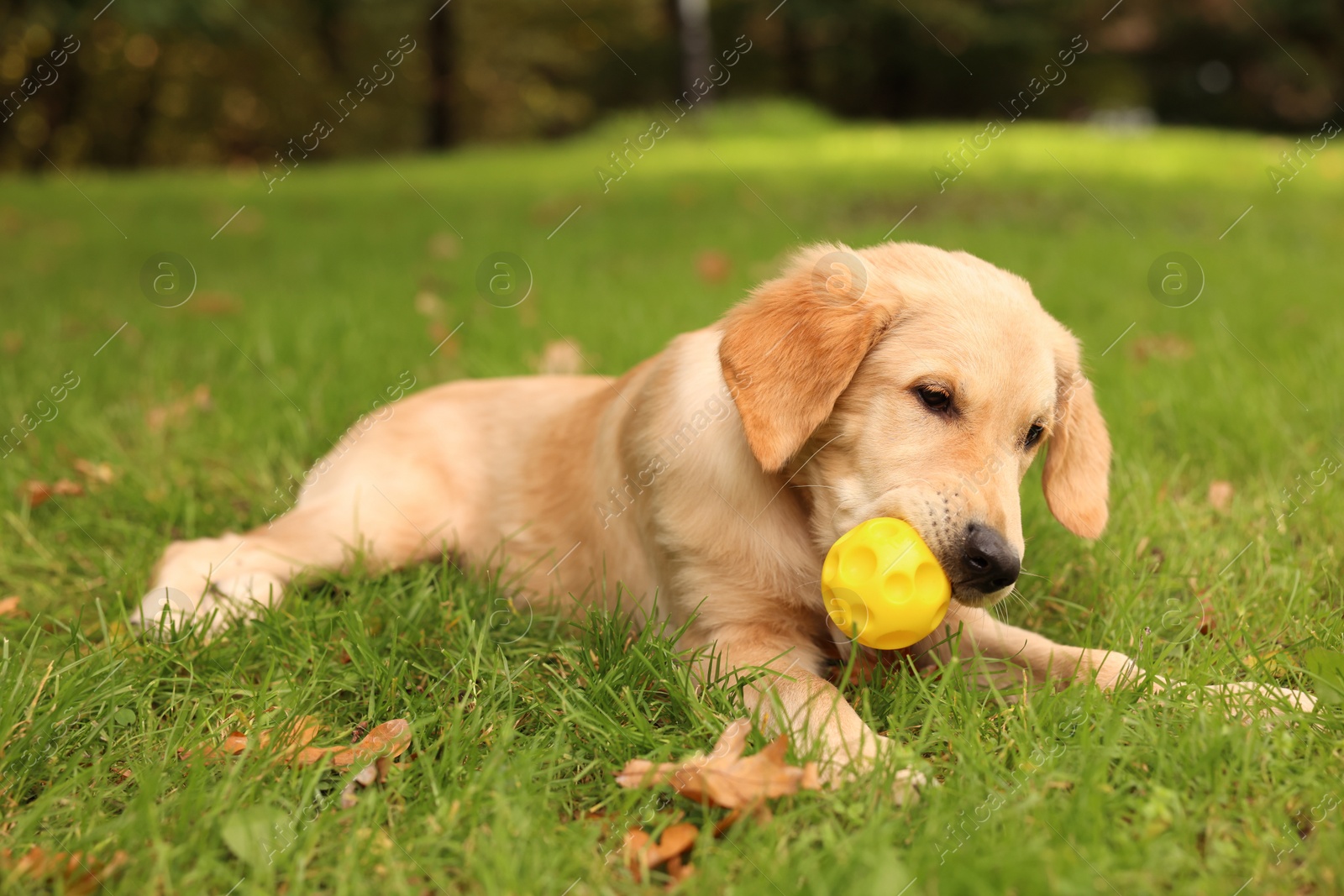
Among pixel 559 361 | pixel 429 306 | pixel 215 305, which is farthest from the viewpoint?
A: pixel 215 305

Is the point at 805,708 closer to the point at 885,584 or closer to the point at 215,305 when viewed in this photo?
the point at 885,584

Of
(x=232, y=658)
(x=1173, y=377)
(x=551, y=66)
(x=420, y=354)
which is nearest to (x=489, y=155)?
(x=420, y=354)

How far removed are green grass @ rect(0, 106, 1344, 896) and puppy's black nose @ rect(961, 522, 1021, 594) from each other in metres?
0.26

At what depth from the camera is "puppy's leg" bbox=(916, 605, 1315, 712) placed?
2143mm

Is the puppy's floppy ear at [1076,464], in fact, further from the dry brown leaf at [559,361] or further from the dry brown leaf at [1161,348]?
the dry brown leaf at [559,361]

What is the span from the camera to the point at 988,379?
229 cm

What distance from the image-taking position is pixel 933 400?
2.32 meters

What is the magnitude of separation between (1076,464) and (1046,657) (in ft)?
1.96

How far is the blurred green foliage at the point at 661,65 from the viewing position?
22672mm

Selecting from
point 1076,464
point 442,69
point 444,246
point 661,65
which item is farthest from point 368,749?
point 661,65

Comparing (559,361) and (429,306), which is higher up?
(429,306)

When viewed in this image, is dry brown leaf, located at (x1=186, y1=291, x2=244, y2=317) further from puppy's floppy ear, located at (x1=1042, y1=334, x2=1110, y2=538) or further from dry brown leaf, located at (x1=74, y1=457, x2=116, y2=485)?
puppy's floppy ear, located at (x1=1042, y1=334, x2=1110, y2=538)

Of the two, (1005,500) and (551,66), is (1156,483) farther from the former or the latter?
(551,66)

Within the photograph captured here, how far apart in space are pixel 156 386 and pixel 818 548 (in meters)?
3.60
